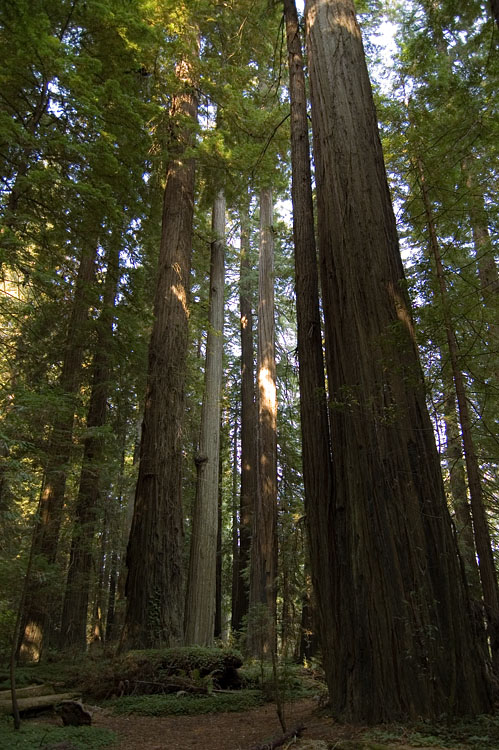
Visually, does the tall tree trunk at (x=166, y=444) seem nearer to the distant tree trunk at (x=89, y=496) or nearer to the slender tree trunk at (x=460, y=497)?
the distant tree trunk at (x=89, y=496)

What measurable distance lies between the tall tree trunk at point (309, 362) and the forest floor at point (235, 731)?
34.3 inches

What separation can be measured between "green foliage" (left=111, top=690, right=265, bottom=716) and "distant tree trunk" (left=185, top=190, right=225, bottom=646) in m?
3.18

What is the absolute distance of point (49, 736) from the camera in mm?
4461

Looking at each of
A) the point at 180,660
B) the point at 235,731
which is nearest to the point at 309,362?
the point at 235,731

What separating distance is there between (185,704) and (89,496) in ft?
19.5

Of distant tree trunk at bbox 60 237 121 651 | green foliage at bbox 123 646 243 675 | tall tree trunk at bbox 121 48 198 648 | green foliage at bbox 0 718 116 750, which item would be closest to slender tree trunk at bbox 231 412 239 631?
distant tree trunk at bbox 60 237 121 651

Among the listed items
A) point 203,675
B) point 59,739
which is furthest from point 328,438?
point 203,675

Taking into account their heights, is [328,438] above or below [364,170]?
below

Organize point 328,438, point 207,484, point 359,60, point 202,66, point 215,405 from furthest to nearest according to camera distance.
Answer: point 215,405, point 207,484, point 202,66, point 359,60, point 328,438

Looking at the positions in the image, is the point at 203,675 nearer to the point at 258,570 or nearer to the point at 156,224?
the point at 258,570

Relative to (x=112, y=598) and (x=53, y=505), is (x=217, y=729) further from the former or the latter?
(x=112, y=598)

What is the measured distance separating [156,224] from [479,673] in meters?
10.6

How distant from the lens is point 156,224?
11.7 m

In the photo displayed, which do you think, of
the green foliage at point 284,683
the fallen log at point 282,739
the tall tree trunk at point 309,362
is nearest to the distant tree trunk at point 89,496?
the tall tree trunk at point 309,362
